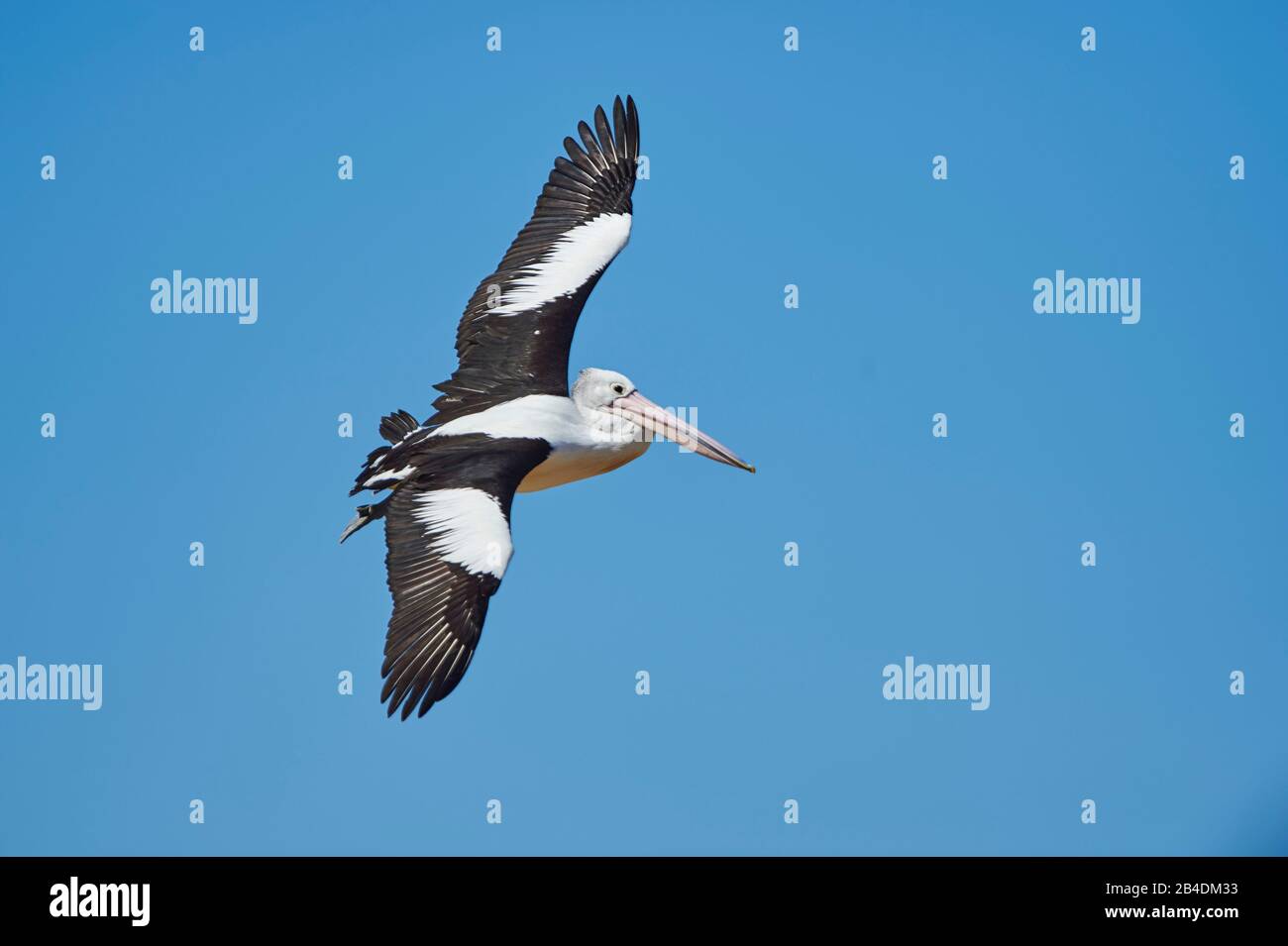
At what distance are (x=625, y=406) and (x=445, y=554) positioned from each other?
3.61 m

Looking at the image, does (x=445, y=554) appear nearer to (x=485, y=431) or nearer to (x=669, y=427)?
(x=485, y=431)

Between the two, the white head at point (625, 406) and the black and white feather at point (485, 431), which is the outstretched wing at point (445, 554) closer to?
the black and white feather at point (485, 431)

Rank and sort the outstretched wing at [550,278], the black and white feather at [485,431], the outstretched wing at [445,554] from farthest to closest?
the outstretched wing at [550,278] → the black and white feather at [485,431] → the outstretched wing at [445,554]

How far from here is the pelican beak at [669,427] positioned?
16.6 metres

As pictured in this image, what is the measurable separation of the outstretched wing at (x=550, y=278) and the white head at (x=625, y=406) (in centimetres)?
34

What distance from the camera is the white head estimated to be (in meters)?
16.5

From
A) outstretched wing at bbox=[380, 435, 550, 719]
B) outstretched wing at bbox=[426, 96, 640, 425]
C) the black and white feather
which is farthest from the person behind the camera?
outstretched wing at bbox=[426, 96, 640, 425]

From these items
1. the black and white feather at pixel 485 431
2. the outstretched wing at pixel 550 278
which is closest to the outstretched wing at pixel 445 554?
the black and white feather at pixel 485 431

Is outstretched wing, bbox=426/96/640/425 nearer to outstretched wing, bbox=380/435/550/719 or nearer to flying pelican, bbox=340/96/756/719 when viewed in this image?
flying pelican, bbox=340/96/756/719

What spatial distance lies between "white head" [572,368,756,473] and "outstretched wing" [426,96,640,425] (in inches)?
13.4

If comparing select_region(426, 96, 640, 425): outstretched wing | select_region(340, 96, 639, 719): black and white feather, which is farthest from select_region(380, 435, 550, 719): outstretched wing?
select_region(426, 96, 640, 425): outstretched wing

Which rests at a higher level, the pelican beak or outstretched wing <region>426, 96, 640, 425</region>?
outstretched wing <region>426, 96, 640, 425</region>

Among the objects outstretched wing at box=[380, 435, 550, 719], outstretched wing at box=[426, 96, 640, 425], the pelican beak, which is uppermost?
outstretched wing at box=[426, 96, 640, 425]

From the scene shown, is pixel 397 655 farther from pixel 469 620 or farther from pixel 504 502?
pixel 504 502
